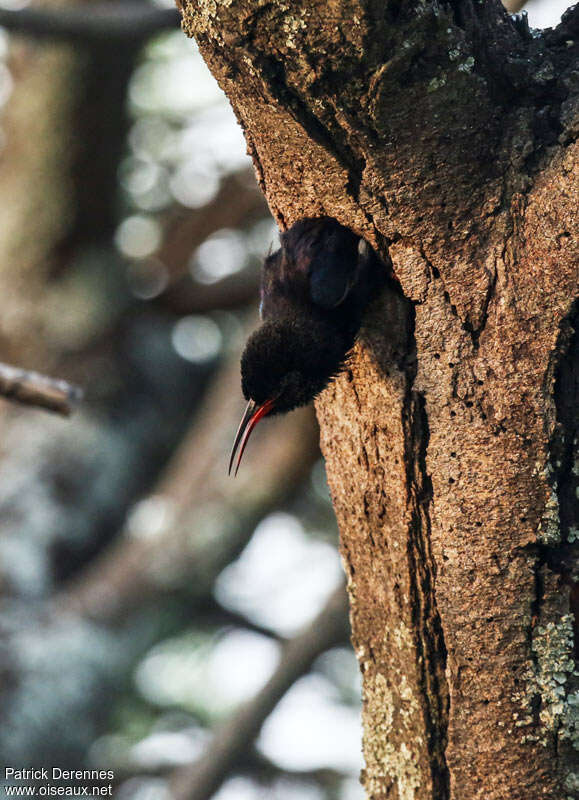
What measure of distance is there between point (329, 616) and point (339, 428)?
109 inches

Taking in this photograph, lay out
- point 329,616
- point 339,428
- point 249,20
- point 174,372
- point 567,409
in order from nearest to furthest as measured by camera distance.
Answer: point 249,20, point 567,409, point 339,428, point 329,616, point 174,372

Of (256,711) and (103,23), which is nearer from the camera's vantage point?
(103,23)

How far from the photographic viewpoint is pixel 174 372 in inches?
236

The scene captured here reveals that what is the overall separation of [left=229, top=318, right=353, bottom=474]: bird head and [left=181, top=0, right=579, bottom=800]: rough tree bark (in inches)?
7.8

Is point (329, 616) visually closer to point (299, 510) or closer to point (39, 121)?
point (299, 510)

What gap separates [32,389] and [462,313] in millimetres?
1219

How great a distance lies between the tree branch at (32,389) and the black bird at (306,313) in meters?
0.52

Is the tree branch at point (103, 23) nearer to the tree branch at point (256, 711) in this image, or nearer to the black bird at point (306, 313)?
the black bird at point (306, 313)

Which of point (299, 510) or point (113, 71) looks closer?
point (113, 71)

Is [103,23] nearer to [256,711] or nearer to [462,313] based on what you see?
[462,313]

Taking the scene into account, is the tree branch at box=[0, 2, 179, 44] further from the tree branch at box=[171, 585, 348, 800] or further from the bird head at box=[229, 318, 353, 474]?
the tree branch at box=[171, 585, 348, 800]

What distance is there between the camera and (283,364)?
7.21 feet

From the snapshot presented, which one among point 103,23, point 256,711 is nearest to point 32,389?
point 103,23

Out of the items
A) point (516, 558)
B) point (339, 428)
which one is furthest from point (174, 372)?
point (516, 558)
